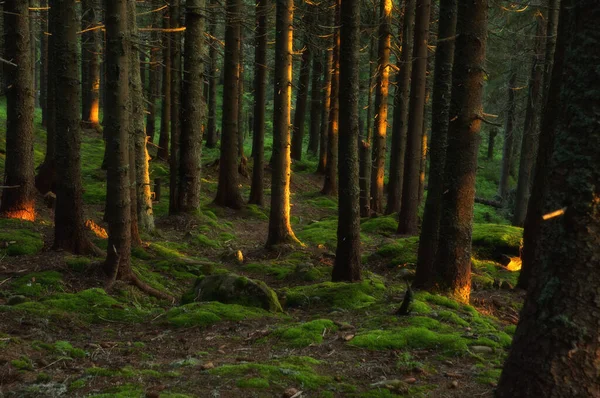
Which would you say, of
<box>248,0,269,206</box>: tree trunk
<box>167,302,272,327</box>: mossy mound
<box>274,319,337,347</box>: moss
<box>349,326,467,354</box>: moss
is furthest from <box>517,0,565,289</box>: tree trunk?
<box>248,0,269,206</box>: tree trunk

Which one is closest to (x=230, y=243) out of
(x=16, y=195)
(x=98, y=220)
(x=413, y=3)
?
(x=98, y=220)

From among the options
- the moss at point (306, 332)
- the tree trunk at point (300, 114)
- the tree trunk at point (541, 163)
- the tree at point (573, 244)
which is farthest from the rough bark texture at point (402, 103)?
the tree at point (573, 244)

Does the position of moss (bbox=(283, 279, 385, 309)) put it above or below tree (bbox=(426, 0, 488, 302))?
below

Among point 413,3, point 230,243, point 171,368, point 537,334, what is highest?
point 413,3

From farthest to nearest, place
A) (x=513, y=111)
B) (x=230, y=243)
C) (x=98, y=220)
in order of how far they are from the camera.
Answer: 1. (x=513, y=111)
2. (x=230, y=243)
3. (x=98, y=220)

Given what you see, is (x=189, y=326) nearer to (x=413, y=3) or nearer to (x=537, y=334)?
(x=537, y=334)

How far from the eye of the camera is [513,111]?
2752 cm

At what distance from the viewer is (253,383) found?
425 cm

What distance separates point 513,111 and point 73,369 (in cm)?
2719

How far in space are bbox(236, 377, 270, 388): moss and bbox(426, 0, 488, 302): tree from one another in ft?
14.1

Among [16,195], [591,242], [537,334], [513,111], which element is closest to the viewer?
[591,242]

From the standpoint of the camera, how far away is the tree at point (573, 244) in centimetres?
296

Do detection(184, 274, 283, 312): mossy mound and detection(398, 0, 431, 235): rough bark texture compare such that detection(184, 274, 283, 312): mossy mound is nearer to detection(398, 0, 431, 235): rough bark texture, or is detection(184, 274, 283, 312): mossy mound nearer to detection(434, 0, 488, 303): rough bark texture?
detection(434, 0, 488, 303): rough bark texture

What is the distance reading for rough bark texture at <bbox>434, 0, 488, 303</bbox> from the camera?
7.31 metres
